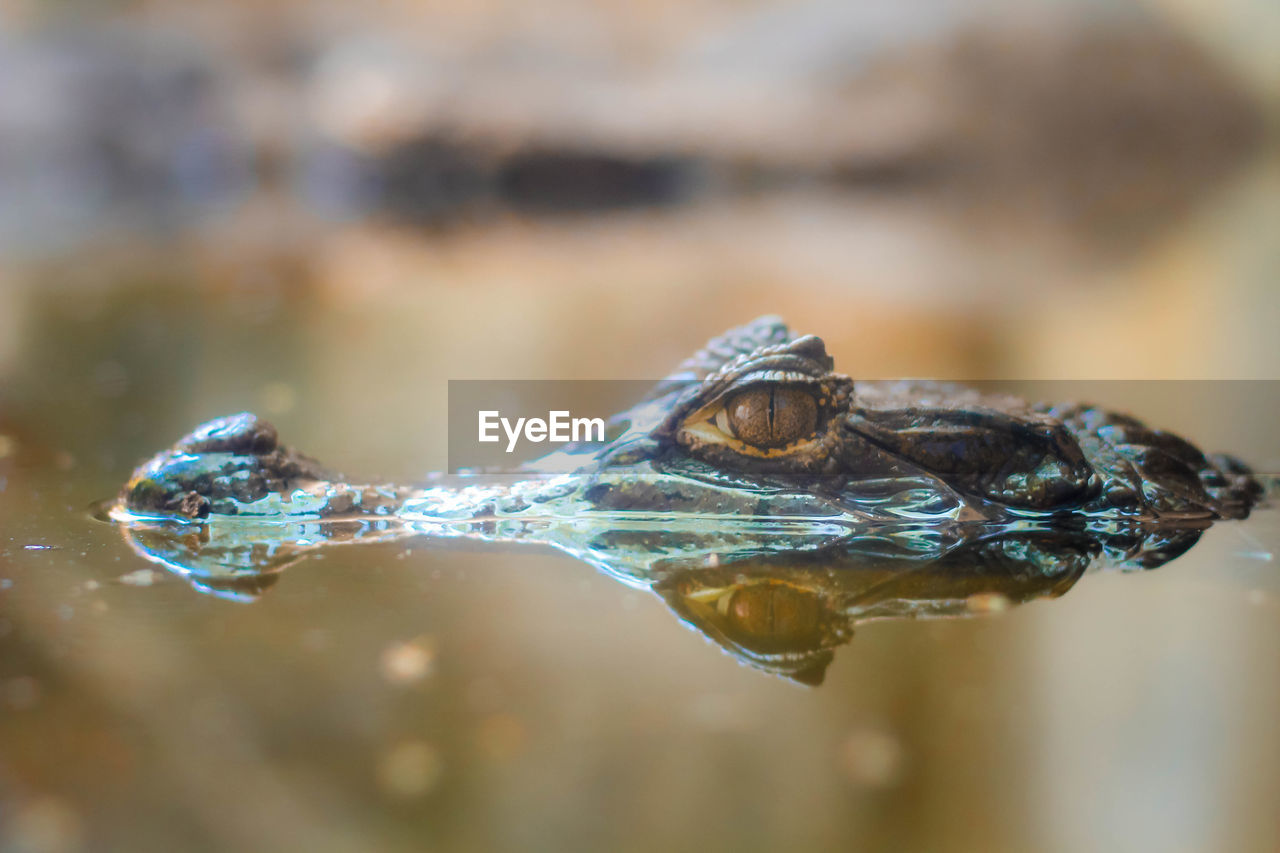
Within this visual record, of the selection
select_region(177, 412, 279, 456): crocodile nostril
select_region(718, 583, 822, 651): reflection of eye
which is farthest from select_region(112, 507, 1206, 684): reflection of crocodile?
select_region(177, 412, 279, 456): crocodile nostril

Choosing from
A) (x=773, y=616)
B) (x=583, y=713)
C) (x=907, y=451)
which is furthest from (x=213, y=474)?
(x=907, y=451)

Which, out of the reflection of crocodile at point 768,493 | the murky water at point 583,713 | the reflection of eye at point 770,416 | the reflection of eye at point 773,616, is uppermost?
the reflection of eye at point 770,416

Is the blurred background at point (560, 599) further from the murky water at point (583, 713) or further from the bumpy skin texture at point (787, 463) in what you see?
the bumpy skin texture at point (787, 463)

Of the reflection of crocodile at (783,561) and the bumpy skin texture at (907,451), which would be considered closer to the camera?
the reflection of crocodile at (783,561)

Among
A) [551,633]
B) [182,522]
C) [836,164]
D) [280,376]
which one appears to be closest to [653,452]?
[551,633]

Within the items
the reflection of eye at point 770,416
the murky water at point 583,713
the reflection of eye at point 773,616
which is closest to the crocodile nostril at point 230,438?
the murky water at point 583,713

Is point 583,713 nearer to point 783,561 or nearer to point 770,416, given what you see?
point 783,561

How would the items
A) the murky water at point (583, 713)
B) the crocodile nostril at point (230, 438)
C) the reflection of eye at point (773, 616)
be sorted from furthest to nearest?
the crocodile nostril at point (230, 438) < the reflection of eye at point (773, 616) < the murky water at point (583, 713)
